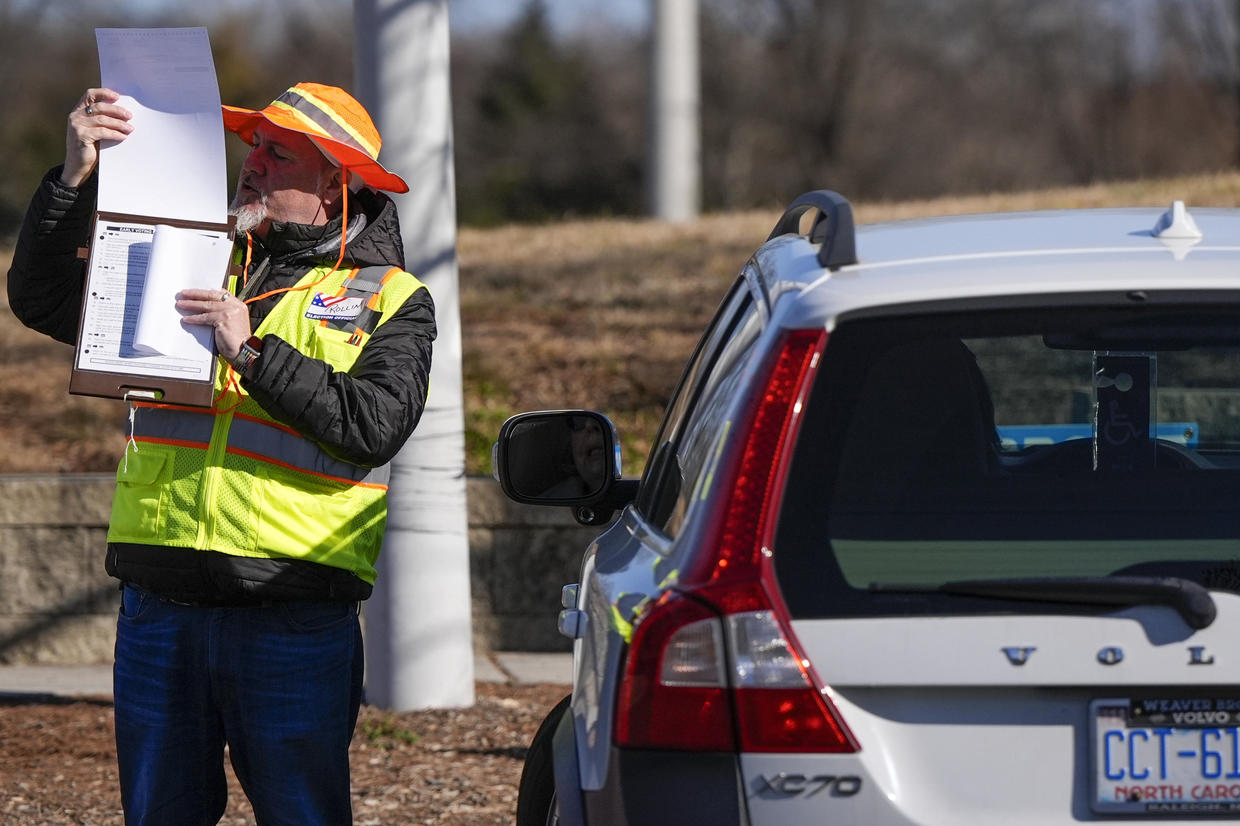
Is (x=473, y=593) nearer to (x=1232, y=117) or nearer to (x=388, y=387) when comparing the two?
(x=388, y=387)

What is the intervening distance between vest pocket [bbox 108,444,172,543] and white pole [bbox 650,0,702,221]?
17613 millimetres

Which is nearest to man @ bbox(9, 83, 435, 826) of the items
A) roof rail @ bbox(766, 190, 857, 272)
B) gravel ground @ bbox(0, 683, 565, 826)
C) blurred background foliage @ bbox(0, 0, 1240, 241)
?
roof rail @ bbox(766, 190, 857, 272)

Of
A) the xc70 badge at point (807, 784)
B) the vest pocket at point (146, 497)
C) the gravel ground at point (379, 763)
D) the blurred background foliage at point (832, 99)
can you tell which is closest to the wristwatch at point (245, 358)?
the vest pocket at point (146, 497)

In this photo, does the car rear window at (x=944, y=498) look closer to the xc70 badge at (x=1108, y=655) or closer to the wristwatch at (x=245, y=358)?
the xc70 badge at (x=1108, y=655)

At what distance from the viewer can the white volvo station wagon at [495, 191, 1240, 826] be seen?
2229mm

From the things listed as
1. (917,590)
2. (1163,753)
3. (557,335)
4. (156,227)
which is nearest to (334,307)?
(156,227)

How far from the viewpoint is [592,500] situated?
11.7 feet

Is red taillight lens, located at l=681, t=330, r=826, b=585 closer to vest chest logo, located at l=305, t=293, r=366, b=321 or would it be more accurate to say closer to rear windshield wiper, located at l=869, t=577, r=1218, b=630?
rear windshield wiper, located at l=869, t=577, r=1218, b=630

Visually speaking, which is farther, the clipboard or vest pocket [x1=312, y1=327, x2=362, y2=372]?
vest pocket [x1=312, y1=327, x2=362, y2=372]

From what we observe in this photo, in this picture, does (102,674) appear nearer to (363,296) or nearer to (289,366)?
(363,296)

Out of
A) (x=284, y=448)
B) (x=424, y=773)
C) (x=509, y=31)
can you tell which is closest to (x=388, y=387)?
(x=284, y=448)

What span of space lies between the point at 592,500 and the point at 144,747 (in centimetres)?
104

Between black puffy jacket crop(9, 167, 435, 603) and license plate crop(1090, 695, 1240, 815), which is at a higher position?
black puffy jacket crop(9, 167, 435, 603)

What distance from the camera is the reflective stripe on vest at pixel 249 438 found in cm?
332
